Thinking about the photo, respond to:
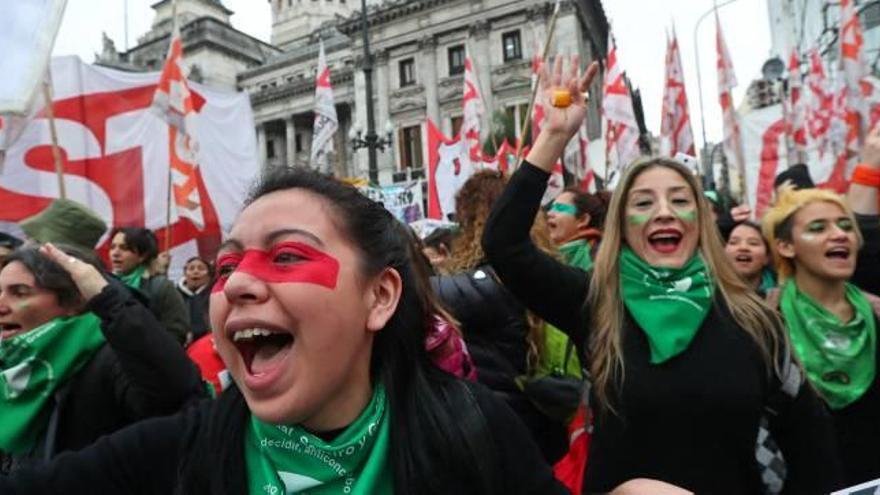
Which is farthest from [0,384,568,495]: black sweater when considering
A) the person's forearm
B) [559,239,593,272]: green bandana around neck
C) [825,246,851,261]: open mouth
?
[559,239,593,272]: green bandana around neck

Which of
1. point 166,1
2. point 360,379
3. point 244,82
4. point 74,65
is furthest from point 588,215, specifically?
point 166,1

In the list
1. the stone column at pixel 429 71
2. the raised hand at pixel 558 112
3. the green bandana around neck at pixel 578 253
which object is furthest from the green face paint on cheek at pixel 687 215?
the stone column at pixel 429 71

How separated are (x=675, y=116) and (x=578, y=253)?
770 cm

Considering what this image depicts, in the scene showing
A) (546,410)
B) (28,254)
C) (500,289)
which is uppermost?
(28,254)

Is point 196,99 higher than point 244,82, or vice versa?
point 244,82

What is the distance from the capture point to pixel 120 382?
2.28m

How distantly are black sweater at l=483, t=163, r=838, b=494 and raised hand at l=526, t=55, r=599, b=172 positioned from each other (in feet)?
2.07

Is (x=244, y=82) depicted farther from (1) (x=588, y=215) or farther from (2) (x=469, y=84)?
(1) (x=588, y=215)

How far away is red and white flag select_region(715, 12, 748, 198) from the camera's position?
9648 millimetres

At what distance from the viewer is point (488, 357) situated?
2.84 m

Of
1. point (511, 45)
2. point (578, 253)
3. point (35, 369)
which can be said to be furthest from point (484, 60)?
point (35, 369)

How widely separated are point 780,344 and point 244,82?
191 ft

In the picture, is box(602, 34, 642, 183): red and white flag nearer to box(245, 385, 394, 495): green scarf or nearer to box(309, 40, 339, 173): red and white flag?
box(309, 40, 339, 173): red and white flag

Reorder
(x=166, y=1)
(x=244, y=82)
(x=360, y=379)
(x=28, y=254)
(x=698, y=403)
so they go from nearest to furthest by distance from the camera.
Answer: (x=360, y=379) → (x=698, y=403) → (x=28, y=254) → (x=244, y=82) → (x=166, y=1)
